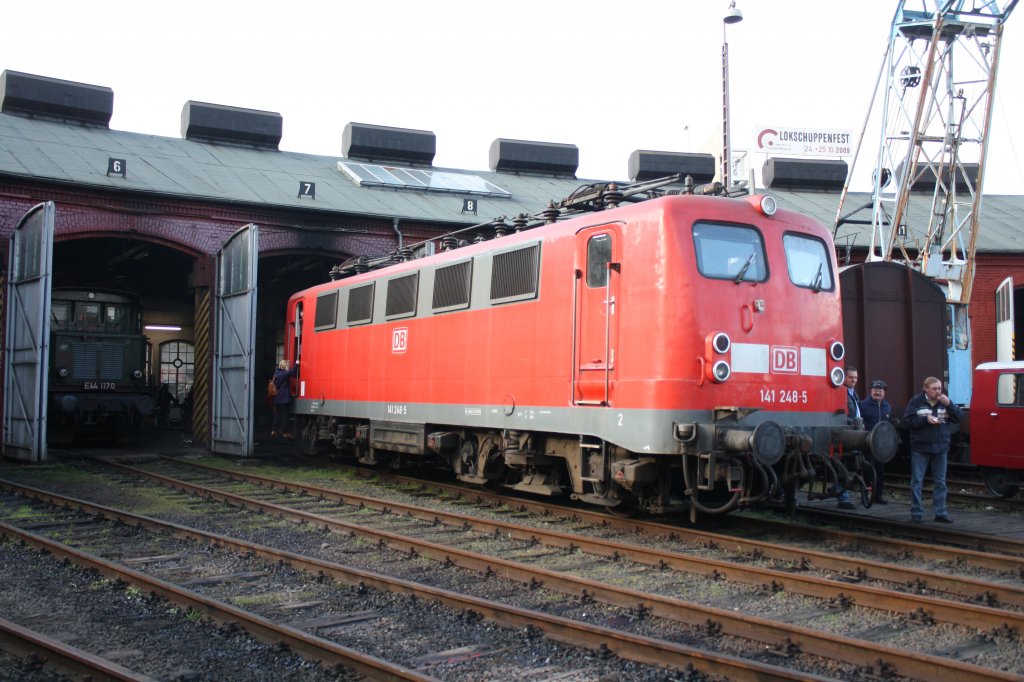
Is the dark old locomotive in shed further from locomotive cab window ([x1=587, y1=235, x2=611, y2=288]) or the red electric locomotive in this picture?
locomotive cab window ([x1=587, y1=235, x2=611, y2=288])

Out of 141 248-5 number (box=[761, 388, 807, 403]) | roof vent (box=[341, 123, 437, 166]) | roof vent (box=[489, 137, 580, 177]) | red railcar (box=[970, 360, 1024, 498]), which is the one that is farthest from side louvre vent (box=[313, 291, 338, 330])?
roof vent (box=[489, 137, 580, 177])

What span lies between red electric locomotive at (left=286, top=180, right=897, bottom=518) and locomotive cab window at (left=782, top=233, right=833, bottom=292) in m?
0.02

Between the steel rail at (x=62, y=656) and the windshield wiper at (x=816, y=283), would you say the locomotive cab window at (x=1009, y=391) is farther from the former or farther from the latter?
the steel rail at (x=62, y=656)

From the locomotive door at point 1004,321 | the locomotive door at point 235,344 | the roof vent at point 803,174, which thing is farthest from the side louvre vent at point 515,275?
the roof vent at point 803,174

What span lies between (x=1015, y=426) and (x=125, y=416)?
17922 mm

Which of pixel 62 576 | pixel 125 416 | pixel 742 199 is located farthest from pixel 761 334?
pixel 125 416

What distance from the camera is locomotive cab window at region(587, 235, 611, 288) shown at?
30.5 ft

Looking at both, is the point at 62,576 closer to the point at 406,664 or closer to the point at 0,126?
the point at 406,664

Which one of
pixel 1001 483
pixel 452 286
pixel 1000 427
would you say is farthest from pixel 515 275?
pixel 1001 483

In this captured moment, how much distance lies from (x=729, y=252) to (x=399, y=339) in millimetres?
5802

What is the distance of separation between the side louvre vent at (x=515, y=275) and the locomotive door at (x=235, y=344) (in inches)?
311

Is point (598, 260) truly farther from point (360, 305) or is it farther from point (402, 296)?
point (360, 305)

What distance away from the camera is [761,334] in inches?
348

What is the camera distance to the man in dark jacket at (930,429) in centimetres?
952
